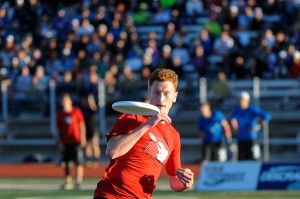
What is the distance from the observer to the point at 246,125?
2153 cm

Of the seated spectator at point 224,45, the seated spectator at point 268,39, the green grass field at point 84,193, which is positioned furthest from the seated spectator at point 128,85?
the green grass field at point 84,193

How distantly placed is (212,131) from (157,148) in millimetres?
14683

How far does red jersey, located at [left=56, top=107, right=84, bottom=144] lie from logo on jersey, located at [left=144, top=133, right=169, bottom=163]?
13239 mm

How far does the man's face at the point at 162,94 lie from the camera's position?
7160 millimetres

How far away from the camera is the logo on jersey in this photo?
743cm

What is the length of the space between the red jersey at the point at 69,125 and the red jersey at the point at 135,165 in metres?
13.3

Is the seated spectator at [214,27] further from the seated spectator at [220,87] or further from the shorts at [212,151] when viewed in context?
the shorts at [212,151]

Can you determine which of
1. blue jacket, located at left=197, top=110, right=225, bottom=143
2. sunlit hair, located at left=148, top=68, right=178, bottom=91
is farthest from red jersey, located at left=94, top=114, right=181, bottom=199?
blue jacket, located at left=197, top=110, right=225, bottom=143

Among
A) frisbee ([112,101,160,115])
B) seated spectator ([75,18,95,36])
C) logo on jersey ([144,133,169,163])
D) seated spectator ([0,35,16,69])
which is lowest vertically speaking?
seated spectator ([0,35,16,69])

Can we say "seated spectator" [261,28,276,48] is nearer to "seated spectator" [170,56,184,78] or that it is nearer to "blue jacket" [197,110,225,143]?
"seated spectator" [170,56,184,78]

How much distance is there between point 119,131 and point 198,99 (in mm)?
19547

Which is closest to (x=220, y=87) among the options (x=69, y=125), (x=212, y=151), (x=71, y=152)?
(x=212, y=151)

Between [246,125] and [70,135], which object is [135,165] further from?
[246,125]

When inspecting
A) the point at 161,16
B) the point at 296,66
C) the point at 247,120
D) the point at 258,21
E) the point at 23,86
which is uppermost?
the point at 161,16
